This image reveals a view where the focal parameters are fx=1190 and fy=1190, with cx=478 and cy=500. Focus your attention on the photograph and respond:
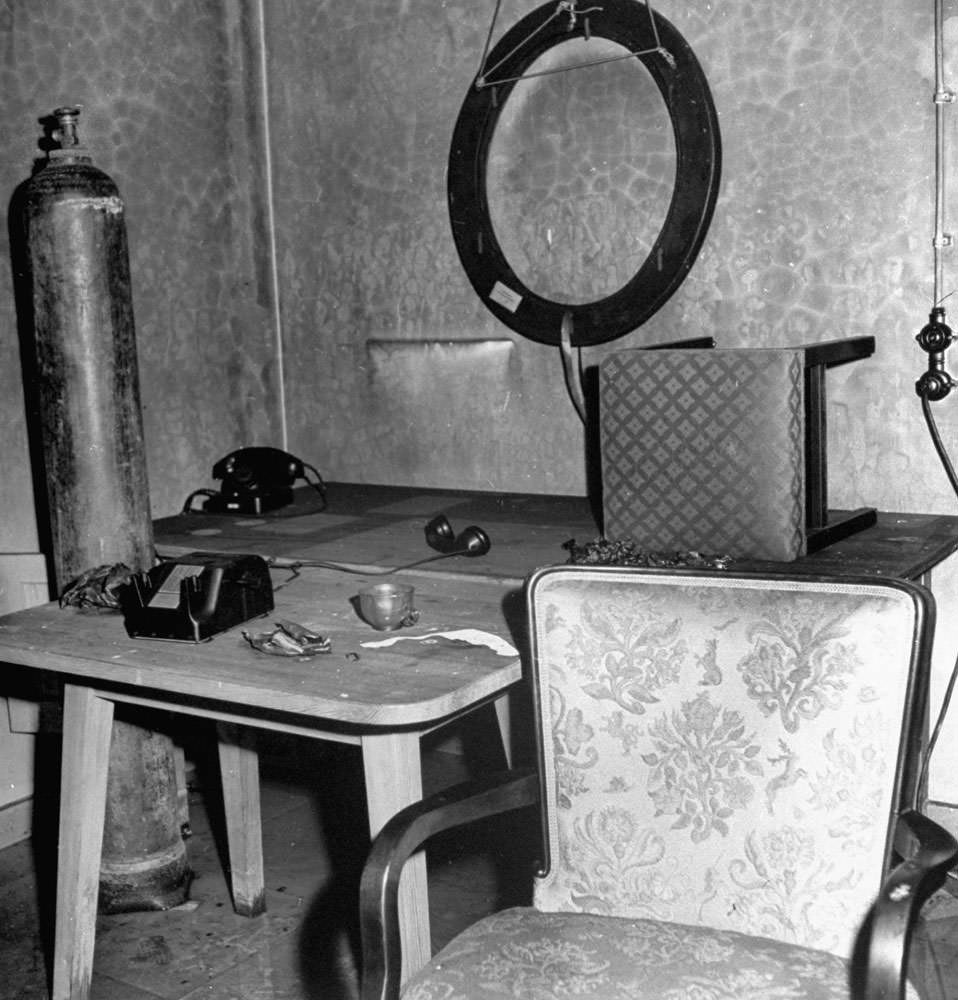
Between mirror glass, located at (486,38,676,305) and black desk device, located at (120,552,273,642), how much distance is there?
130 centimetres

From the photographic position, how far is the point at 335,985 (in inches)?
92.0

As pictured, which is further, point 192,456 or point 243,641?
point 192,456

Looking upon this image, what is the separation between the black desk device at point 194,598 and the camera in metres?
1.95

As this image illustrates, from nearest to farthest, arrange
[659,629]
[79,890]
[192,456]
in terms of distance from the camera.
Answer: [659,629] < [79,890] < [192,456]

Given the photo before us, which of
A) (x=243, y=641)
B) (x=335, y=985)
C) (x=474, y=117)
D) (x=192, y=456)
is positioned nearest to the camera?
Result: (x=243, y=641)

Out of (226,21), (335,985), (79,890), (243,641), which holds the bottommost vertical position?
(335,985)

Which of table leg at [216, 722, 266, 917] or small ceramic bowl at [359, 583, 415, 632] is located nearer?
small ceramic bowl at [359, 583, 415, 632]

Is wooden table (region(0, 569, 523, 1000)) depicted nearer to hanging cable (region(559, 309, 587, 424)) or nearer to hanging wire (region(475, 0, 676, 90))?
hanging cable (region(559, 309, 587, 424))

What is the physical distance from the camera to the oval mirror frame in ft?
9.05

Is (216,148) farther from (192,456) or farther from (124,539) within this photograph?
(124,539)

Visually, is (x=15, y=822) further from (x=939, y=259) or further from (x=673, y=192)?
(x=939, y=259)

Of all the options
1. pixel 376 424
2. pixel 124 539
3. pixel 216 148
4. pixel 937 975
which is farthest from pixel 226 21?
pixel 937 975

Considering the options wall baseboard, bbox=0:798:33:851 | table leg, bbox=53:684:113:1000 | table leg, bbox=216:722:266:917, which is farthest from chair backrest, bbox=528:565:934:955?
wall baseboard, bbox=0:798:33:851

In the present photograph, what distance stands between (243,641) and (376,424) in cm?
158
